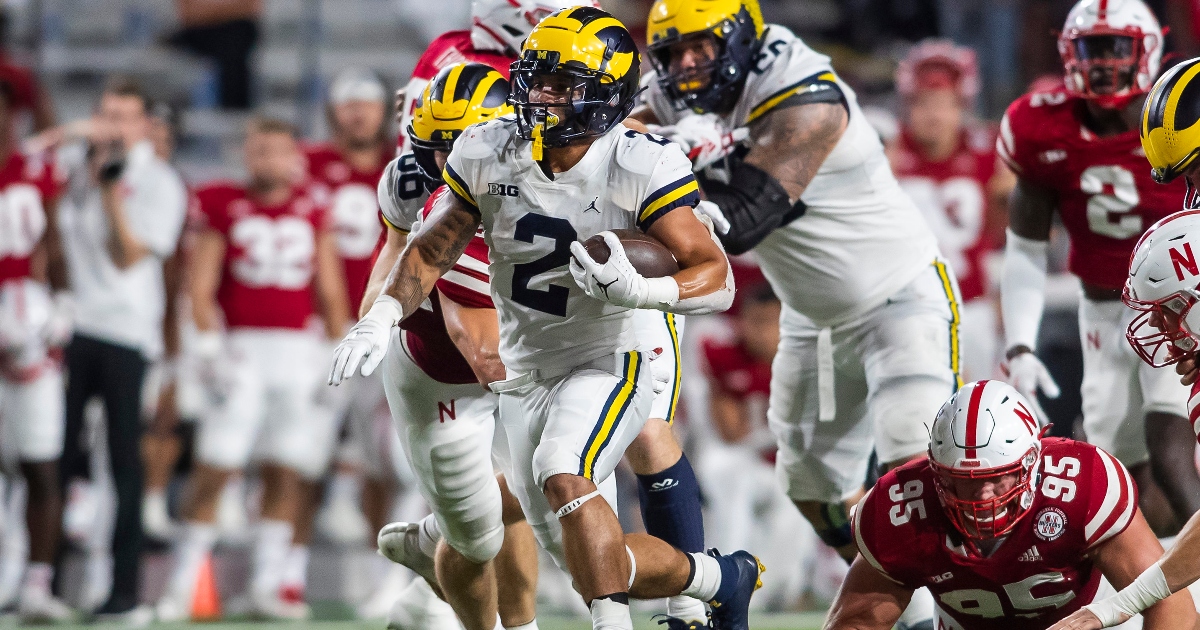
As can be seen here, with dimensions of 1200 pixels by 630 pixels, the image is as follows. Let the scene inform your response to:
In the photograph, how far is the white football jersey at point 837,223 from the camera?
15.1 feet

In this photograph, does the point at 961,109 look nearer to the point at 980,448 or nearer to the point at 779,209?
the point at 779,209

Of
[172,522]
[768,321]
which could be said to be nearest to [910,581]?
[768,321]

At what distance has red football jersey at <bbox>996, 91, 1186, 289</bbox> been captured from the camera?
4.79 m

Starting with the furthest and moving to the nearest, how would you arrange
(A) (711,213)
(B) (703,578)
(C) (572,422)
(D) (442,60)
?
(D) (442,60)
(B) (703,578)
(A) (711,213)
(C) (572,422)

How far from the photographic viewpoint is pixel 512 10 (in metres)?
4.80

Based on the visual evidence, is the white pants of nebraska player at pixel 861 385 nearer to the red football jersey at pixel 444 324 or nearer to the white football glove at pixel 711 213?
the white football glove at pixel 711 213

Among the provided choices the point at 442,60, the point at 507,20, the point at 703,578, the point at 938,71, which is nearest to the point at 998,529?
the point at 703,578

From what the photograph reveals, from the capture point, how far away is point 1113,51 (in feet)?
15.7

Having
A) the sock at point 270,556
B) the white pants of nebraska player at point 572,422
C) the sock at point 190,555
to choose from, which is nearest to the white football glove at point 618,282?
the white pants of nebraska player at point 572,422

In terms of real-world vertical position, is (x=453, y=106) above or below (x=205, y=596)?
above

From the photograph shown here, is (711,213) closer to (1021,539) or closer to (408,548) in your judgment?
(1021,539)

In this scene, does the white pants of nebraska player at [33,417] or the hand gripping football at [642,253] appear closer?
the hand gripping football at [642,253]

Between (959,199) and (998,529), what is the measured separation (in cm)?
438

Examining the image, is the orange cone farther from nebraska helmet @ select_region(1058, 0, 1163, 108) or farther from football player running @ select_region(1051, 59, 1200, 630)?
football player running @ select_region(1051, 59, 1200, 630)
